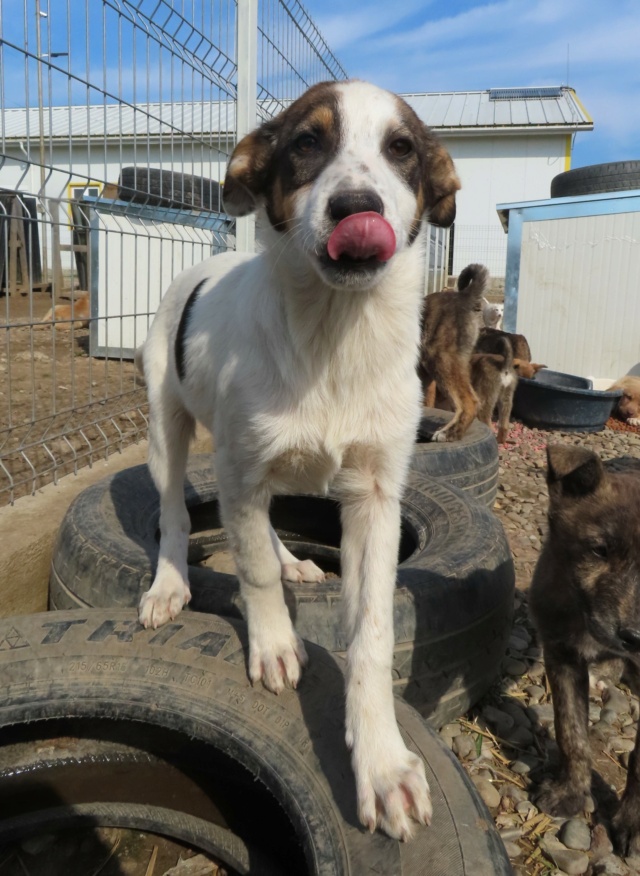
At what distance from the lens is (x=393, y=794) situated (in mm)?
1693

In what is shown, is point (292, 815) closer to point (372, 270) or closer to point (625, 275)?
point (372, 270)

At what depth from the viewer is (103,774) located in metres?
2.41

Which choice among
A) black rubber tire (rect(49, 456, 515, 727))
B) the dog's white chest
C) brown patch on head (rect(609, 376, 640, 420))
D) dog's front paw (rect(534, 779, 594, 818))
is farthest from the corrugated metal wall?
the dog's white chest

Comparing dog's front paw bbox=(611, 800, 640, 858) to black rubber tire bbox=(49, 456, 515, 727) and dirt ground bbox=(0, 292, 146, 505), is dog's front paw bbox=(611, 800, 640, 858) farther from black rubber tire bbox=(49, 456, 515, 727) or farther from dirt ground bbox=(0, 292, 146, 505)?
dirt ground bbox=(0, 292, 146, 505)

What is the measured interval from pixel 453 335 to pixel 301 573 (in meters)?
4.23

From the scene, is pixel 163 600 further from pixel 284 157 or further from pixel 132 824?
pixel 284 157

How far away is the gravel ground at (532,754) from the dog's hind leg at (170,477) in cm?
123

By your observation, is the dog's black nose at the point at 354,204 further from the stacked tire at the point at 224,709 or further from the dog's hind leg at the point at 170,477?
the dog's hind leg at the point at 170,477

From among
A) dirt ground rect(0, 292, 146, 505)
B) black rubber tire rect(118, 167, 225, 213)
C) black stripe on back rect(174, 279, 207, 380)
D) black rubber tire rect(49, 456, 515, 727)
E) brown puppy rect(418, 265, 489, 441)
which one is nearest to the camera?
black rubber tire rect(49, 456, 515, 727)

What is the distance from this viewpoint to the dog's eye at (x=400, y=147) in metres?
2.17

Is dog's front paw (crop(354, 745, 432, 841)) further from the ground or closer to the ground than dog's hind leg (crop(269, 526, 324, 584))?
closer to the ground

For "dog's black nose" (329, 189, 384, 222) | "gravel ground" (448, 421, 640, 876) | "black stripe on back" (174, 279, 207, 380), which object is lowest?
Result: "gravel ground" (448, 421, 640, 876)

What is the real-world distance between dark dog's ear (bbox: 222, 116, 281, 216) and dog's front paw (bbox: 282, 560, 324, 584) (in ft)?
5.25

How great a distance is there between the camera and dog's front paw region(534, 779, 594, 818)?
2.36m
